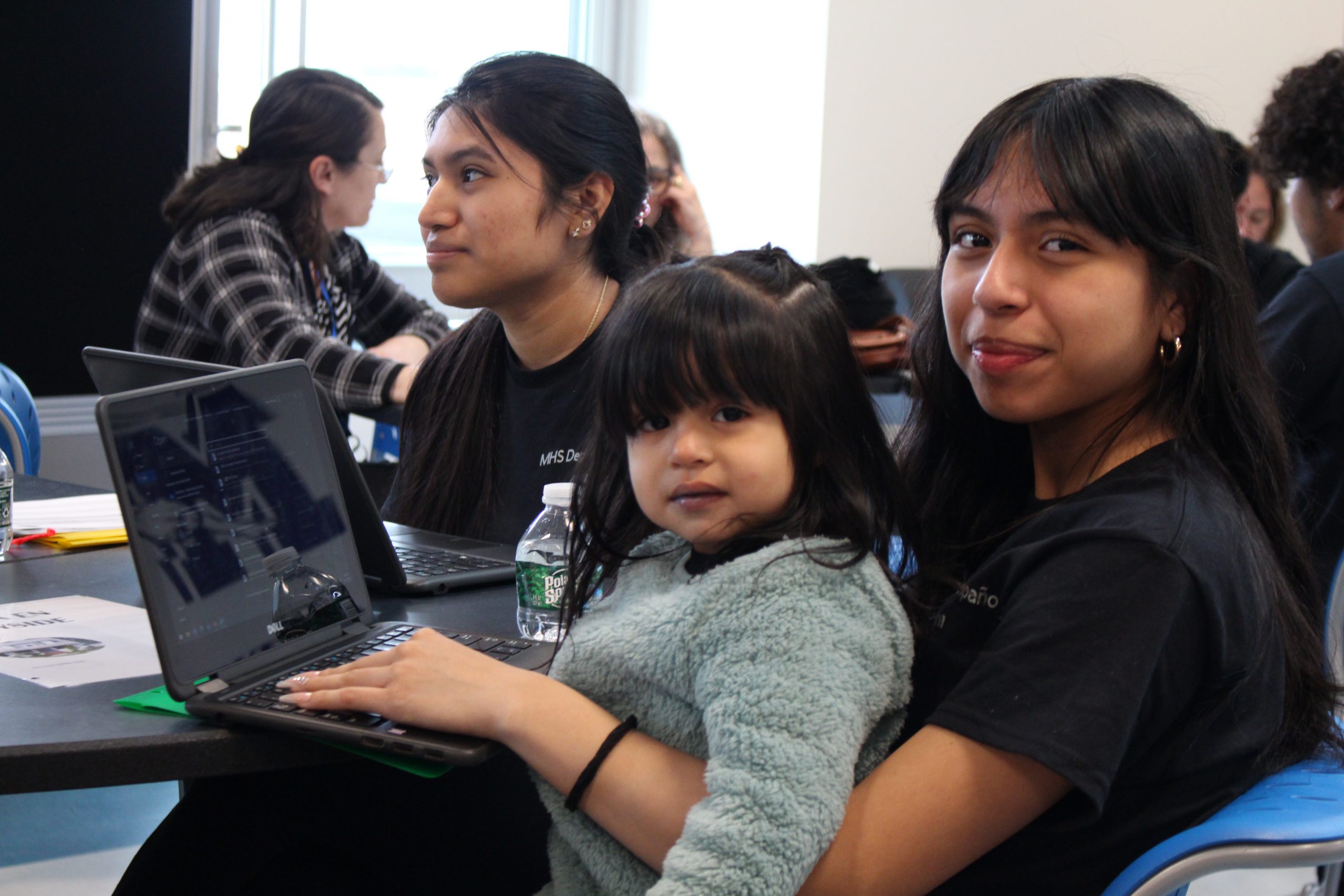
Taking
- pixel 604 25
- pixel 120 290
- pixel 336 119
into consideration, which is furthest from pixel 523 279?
pixel 604 25

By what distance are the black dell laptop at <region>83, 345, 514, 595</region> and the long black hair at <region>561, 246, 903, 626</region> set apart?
12.6 inches

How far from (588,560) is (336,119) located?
227 centimetres

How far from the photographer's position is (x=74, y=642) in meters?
1.12

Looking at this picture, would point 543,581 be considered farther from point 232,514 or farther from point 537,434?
point 537,434

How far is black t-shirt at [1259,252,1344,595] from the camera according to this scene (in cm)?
204

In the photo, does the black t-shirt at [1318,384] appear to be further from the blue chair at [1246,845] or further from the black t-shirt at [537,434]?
the blue chair at [1246,845]

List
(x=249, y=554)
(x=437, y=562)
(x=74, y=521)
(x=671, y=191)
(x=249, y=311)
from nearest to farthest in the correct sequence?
(x=249, y=554)
(x=437, y=562)
(x=74, y=521)
(x=249, y=311)
(x=671, y=191)

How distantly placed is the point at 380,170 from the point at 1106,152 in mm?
2562

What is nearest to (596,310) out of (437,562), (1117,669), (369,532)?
(437,562)

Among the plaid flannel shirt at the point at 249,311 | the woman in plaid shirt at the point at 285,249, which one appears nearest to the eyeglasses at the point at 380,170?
the woman in plaid shirt at the point at 285,249

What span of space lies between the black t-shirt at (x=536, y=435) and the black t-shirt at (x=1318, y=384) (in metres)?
1.15

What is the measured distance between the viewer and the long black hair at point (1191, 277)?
3.16 feet

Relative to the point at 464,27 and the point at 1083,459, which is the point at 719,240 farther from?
the point at 1083,459

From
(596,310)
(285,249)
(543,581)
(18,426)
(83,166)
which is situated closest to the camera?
(543,581)
